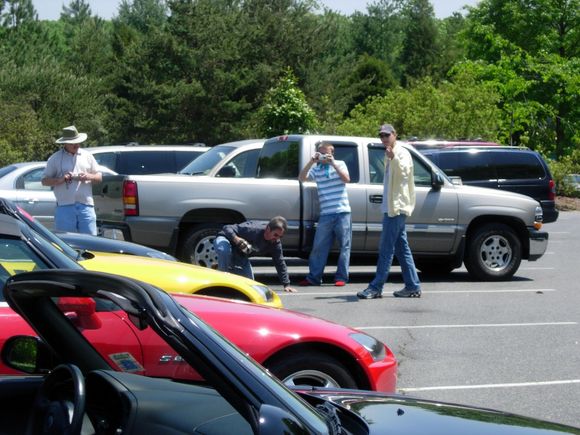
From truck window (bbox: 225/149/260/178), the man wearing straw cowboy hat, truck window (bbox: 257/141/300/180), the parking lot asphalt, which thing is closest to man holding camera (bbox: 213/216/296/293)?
the parking lot asphalt

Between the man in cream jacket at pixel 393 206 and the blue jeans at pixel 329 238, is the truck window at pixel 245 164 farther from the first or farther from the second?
the man in cream jacket at pixel 393 206

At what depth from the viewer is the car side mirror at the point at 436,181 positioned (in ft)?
43.3

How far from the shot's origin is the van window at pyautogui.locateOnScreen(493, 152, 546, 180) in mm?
20344

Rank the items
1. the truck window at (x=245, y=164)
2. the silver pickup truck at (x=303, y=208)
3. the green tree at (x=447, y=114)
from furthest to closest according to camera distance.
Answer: the green tree at (x=447, y=114) → the truck window at (x=245, y=164) → the silver pickup truck at (x=303, y=208)

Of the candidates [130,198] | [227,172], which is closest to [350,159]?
[227,172]

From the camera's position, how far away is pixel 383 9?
10856cm

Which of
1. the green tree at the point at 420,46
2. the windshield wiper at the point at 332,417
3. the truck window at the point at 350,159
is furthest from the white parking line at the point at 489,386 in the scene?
the green tree at the point at 420,46

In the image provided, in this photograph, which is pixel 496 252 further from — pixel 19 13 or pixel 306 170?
pixel 19 13

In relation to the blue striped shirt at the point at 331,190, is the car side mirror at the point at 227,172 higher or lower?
higher

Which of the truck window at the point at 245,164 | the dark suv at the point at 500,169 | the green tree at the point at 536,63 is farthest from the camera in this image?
the green tree at the point at 536,63

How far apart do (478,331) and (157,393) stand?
22.6ft

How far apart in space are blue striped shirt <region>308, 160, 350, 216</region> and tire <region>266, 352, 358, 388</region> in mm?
6722

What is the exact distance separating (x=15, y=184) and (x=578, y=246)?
10894mm

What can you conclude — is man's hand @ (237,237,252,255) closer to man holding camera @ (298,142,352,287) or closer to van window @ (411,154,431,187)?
man holding camera @ (298,142,352,287)
